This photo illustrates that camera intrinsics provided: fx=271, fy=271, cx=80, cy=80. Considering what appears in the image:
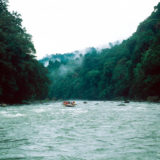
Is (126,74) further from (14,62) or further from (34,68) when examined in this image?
(14,62)

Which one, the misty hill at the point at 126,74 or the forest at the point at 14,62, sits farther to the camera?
the misty hill at the point at 126,74

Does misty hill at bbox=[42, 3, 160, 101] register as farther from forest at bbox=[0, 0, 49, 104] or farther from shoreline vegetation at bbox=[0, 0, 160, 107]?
forest at bbox=[0, 0, 49, 104]

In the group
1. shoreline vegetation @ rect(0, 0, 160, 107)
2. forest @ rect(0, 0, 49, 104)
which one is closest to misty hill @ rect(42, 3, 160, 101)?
shoreline vegetation @ rect(0, 0, 160, 107)

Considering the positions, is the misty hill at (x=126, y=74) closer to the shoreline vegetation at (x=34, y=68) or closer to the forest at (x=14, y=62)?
the shoreline vegetation at (x=34, y=68)

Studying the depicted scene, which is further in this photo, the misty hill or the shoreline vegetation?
the misty hill

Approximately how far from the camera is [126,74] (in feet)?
225

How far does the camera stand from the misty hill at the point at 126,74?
45.2 metres

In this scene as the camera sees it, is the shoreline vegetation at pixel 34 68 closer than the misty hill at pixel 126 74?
Yes

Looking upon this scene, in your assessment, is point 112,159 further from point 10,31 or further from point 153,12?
point 153,12

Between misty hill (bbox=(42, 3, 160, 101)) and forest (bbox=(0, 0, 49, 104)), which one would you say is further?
misty hill (bbox=(42, 3, 160, 101))

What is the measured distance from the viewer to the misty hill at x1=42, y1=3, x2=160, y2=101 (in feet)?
148

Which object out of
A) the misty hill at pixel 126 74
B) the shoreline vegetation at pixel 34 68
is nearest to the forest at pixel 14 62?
the shoreline vegetation at pixel 34 68

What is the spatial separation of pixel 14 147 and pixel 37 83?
3450cm

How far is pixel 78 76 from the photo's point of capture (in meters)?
126
